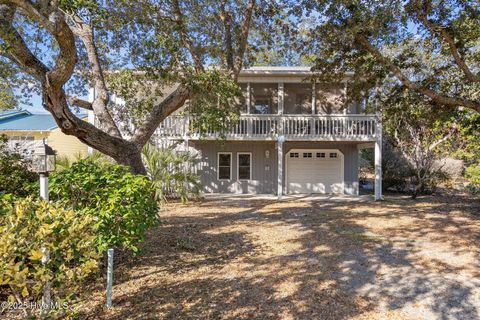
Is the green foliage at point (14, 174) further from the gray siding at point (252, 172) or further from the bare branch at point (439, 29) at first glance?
the gray siding at point (252, 172)

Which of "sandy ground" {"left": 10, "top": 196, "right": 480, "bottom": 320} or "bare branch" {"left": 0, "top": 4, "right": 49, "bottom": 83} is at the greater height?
"bare branch" {"left": 0, "top": 4, "right": 49, "bottom": 83}

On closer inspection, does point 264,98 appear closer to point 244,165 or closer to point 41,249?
point 244,165

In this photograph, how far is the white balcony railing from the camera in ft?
43.0

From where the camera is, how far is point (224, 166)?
14.9 meters

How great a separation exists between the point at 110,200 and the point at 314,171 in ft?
40.6

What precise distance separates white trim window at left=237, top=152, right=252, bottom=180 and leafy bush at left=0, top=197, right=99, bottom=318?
12.2 meters

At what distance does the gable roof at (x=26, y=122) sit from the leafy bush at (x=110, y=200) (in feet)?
47.7

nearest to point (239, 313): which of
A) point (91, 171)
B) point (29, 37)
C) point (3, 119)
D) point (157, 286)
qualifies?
point (157, 286)

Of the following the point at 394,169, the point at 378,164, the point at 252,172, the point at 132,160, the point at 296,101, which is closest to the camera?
the point at 132,160

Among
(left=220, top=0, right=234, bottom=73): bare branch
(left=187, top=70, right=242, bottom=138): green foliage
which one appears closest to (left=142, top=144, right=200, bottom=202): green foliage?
(left=187, top=70, right=242, bottom=138): green foliage

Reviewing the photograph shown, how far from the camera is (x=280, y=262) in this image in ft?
16.3

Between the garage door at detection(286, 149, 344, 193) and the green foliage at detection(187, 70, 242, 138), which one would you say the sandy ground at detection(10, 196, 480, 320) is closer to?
the green foliage at detection(187, 70, 242, 138)

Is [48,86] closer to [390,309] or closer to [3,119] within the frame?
[390,309]

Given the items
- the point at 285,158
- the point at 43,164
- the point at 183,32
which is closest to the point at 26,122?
the point at 183,32
